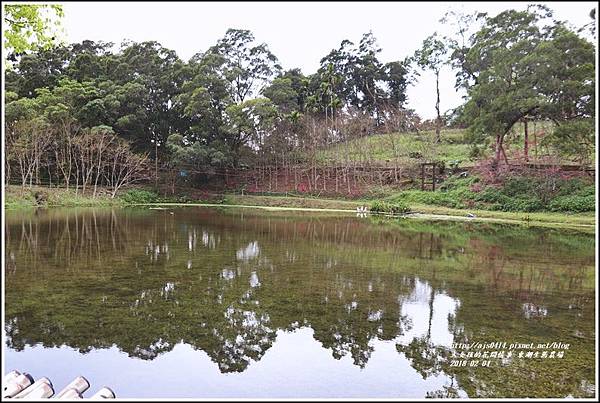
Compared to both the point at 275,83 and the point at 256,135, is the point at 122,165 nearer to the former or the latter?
the point at 256,135

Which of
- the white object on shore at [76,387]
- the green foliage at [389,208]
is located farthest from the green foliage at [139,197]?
the white object on shore at [76,387]

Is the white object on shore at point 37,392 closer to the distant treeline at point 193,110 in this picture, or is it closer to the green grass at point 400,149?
the distant treeline at point 193,110

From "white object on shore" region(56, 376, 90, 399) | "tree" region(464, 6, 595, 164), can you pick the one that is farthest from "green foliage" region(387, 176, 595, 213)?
"white object on shore" region(56, 376, 90, 399)

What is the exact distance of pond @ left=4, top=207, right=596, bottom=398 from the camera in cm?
443

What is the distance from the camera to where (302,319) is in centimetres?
618

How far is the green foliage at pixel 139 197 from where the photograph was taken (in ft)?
101

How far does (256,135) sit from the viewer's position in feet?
115

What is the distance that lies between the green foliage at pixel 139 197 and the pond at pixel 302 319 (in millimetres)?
19038

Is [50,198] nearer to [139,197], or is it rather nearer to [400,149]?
[139,197]

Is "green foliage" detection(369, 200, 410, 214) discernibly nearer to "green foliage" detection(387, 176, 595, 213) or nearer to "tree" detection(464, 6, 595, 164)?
"green foliage" detection(387, 176, 595, 213)

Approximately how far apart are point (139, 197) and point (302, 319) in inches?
1088

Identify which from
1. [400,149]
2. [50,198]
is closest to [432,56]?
[400,149]

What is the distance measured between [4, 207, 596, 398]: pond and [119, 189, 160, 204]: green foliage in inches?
750

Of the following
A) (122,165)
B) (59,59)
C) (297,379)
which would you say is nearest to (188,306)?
(297,379)
